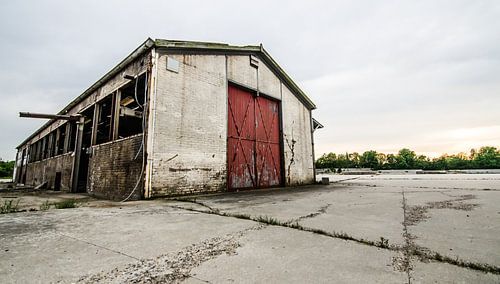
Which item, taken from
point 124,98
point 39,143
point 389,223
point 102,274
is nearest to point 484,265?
point 389,223

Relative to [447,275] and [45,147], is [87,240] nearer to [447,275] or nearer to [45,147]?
[447,275]

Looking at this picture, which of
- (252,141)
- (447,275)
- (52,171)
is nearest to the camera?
(447,275)

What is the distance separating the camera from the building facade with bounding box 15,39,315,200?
237 inches

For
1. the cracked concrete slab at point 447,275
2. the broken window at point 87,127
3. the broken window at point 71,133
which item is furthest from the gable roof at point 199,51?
the cracked concrete slab at point 447,275

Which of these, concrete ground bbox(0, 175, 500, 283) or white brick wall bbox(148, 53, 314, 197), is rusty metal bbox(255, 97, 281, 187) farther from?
concrete ground bbox(0, 175, 500, 283)

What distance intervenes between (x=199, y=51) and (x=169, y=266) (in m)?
6.89

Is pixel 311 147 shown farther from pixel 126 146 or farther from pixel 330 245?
pixel 330 245

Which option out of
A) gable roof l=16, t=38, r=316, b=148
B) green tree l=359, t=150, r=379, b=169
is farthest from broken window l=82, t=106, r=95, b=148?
green tree l=359, t=150, r=379, b=169

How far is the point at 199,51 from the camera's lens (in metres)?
7.24

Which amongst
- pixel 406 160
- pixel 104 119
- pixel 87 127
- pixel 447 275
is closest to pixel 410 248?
pixel 447 275

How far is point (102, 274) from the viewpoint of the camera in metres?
1.41

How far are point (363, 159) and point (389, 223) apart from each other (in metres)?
75.5

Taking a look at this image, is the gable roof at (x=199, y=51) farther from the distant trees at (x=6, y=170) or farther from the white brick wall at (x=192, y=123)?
the distant trees at (x=6, y=170)

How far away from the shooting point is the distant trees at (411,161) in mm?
54562
